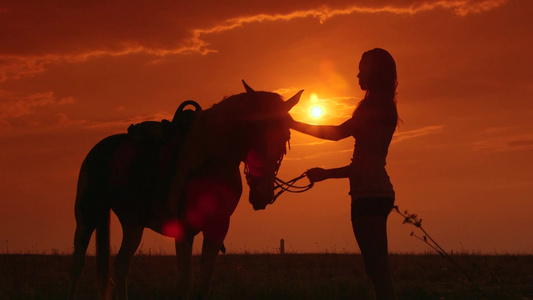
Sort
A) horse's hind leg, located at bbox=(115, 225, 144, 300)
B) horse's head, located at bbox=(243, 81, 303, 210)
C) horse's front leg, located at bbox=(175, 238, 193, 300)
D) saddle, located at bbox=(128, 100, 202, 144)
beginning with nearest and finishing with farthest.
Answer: horse's head, located at bbox=(243, 81, 303, 210), horse's front leg, located at bbox=(175, 238, 193, 300), saddle, located at bbox=(128, 100, 202, 144), horse's hind leg, located at bbox=(115, 225, 144, 300)

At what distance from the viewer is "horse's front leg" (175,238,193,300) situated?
24.4 feet

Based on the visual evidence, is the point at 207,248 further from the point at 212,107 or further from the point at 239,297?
the point at 239,297

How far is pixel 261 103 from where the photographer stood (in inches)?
281

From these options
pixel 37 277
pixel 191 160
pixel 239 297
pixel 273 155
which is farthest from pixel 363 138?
pixel 37 277

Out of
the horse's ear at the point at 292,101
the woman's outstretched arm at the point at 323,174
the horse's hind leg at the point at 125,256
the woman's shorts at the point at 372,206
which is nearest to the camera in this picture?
the woman's shorts at the point at 372,206

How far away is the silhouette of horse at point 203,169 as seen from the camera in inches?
277

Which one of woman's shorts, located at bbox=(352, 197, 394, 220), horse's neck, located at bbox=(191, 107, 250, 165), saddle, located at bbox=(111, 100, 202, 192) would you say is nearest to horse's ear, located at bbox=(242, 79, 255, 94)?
horse's neck, located at bbox=(191, 107, 250, 165)

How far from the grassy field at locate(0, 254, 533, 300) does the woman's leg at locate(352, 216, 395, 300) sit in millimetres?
2801

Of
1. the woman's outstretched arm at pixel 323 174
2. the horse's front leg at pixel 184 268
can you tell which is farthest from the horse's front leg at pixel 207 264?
the woman's outstretched arm at pixel 323 174

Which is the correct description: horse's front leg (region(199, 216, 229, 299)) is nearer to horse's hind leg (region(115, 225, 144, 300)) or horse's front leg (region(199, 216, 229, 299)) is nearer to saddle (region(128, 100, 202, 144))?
saddle (region(128, 100, 202, 144))

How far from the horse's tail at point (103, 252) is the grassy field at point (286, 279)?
80.1 inches

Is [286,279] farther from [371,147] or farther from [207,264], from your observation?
[371,147]

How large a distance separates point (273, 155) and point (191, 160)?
1199 mm

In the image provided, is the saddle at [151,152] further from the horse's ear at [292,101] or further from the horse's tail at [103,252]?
the horse's ear at [292,101]
